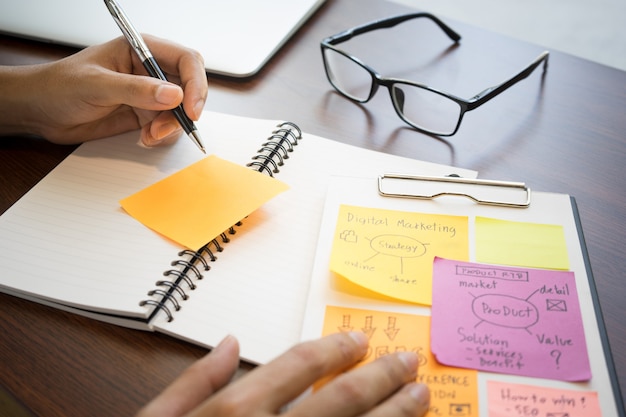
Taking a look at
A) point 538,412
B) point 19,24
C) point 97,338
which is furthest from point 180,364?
point 19,24

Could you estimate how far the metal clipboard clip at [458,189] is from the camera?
693mm

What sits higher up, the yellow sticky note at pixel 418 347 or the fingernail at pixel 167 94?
the fingernail at pixel 167 94

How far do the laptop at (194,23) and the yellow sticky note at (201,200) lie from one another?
27cm

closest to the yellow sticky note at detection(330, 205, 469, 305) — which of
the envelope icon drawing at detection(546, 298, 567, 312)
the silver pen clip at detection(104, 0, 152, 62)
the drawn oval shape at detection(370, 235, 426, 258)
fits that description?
the drawn oval shape at detection(370, 235, 426, 258)

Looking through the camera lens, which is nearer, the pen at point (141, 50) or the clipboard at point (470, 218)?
the clipboard at point (470, 218)

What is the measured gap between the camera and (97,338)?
0.60 metres

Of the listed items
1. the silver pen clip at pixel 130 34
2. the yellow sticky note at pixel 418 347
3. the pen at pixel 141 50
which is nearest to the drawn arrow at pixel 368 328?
the yellow sticky note at pixel 418 347

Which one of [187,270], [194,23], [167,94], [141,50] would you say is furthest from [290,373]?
[194,23]

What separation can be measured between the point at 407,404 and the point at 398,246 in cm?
20

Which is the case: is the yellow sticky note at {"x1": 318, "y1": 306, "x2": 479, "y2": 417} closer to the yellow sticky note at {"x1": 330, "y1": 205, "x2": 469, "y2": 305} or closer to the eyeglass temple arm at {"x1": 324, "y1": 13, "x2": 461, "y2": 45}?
the yellow sticky note at {"x1": 330, "y1": 205, "x2": 469, "y2": 305}

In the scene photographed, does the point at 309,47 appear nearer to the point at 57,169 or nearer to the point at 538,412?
the point at 57,169

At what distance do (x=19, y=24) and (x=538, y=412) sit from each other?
3.64 feet

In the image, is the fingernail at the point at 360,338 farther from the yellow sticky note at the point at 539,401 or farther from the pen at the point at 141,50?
the pen at the point at 141,50

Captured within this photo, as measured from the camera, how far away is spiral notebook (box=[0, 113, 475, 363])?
23.6 inches
